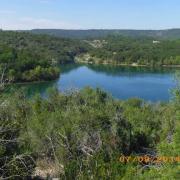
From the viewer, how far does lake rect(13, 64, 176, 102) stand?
65.9 m

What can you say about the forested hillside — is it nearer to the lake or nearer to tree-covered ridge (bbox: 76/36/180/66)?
tree-covered ridge (bbox: 76/36/180/66)

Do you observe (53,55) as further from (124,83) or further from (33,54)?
(124,83)

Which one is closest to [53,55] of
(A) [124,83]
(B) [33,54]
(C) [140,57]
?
(C) [140,57]

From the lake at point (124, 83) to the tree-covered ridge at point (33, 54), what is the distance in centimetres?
365

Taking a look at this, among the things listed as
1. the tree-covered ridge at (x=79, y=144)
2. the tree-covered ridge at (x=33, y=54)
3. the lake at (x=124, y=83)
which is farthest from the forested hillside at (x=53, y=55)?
the tree-covered ridge at (x=79, y=144)

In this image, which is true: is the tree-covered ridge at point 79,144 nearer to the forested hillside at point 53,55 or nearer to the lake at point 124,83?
the lake at point 124,83

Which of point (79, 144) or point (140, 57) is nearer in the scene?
point (79, 144)

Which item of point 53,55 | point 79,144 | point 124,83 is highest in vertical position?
point 79,144

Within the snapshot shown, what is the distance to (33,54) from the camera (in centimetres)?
9981

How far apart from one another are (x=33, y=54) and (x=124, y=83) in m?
27.6

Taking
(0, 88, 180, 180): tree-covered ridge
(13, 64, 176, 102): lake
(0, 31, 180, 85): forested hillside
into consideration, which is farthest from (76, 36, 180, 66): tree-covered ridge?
(0, 88, 180, 180): tree-covered ridge

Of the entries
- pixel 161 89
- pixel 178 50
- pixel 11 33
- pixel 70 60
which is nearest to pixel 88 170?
pixel 161 89

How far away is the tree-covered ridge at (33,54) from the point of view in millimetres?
83375

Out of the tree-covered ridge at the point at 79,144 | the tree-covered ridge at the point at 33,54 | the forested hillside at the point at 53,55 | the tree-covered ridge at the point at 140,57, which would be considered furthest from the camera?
the tree-covered ridge at the point at 140,57
